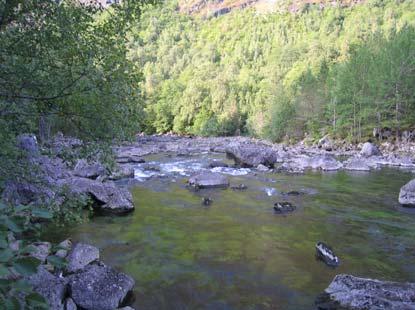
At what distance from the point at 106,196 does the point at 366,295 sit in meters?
10.9

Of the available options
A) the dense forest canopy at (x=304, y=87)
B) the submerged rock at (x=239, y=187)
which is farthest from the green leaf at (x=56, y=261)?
the submerged rock at (x=239, y=187)

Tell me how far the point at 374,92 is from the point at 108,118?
46070 millimetres

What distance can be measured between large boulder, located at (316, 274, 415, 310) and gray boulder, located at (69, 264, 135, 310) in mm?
4097

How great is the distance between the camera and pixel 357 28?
126250 mm

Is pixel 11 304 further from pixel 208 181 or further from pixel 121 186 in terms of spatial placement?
pixel 121 186

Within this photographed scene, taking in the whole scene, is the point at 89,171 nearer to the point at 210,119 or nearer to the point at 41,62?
the point at 41,62

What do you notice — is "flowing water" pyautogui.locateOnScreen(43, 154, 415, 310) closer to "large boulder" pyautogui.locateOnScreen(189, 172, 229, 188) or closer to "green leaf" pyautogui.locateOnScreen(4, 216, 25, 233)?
"large boulder" pyautogui.locateOnScreen(189, 172, 229, 188)

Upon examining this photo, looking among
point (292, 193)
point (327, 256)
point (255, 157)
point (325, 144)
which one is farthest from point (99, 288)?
point (325, 144)

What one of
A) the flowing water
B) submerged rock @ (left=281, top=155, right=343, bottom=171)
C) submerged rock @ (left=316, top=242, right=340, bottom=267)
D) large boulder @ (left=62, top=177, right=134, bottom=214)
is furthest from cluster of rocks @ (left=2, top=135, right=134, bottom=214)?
submerged rock @ (left=281, top=155, right=343, bottom=171)

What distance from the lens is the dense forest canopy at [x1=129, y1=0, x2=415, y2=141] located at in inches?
1784

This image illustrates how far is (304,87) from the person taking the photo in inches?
2314

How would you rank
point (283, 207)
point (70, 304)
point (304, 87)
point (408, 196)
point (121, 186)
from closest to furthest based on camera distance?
point (70, 304), point (283, 207), point (408, 196), point (121, 186), point (304, 87)

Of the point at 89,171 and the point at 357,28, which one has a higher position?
the point at 357,28

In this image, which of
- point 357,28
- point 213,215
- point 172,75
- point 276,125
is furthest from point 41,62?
point 172,75
